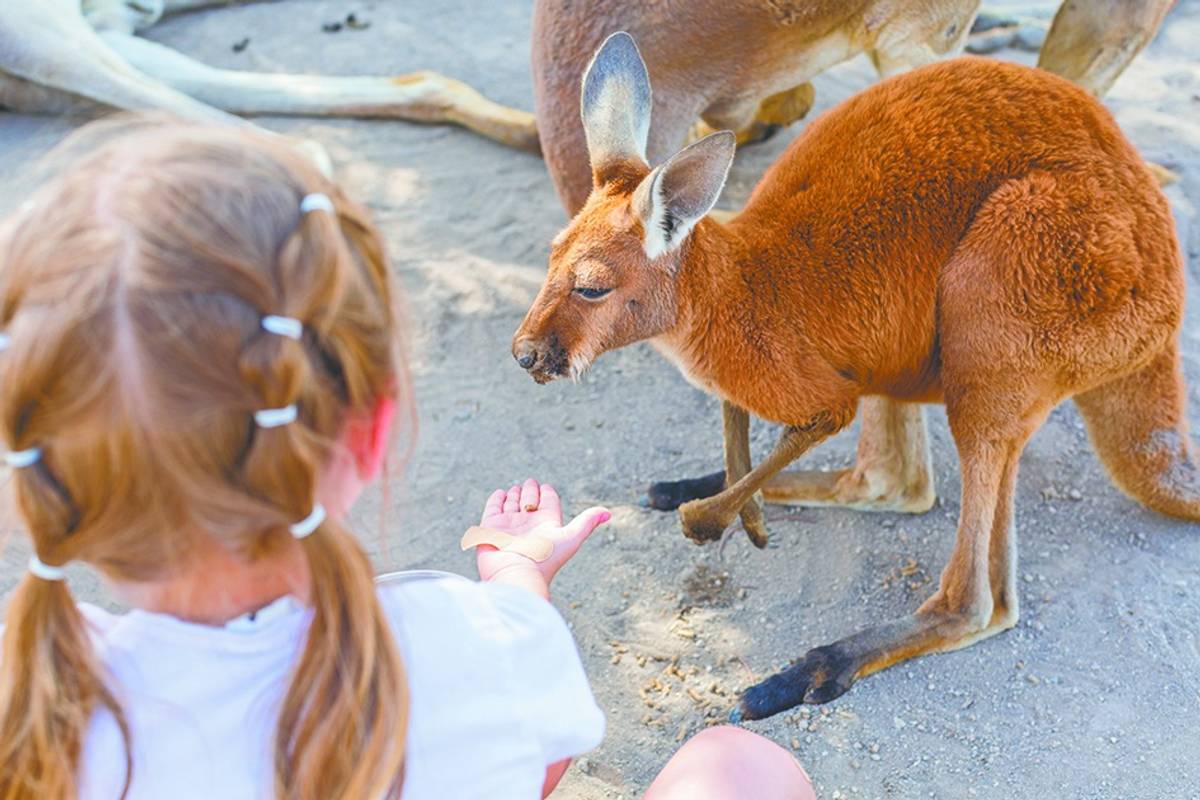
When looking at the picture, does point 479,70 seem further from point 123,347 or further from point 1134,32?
point 123,347

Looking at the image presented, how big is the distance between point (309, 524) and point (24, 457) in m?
0.21

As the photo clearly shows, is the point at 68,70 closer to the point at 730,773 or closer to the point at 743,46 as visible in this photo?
the point at 743,46

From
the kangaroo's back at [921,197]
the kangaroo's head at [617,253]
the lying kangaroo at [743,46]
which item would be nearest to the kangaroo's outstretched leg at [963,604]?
the kangaroo's back at [921,197]

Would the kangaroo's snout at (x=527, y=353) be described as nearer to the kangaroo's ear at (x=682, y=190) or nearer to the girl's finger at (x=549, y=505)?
the kangaroo's ear at (x=682, y=190)

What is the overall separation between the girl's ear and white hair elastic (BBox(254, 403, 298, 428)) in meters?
0.12

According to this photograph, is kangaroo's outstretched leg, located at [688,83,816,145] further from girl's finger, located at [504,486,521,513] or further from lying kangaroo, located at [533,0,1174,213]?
girl's finger, located at [504,486,521,513]

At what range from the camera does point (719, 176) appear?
1.86 m

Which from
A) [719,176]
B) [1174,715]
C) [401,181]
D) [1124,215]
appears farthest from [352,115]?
[1174,715]

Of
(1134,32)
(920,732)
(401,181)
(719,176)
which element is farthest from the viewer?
(401,181)

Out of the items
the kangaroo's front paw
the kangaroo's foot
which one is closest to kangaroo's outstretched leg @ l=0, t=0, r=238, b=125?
the kangaroo's front paw

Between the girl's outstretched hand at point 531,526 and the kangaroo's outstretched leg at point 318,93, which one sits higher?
the girl's outstretched hand at point 531,526

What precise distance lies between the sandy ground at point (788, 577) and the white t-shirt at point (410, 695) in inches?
16.8

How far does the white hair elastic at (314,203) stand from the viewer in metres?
0.87

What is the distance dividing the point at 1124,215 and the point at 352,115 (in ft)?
9.47
